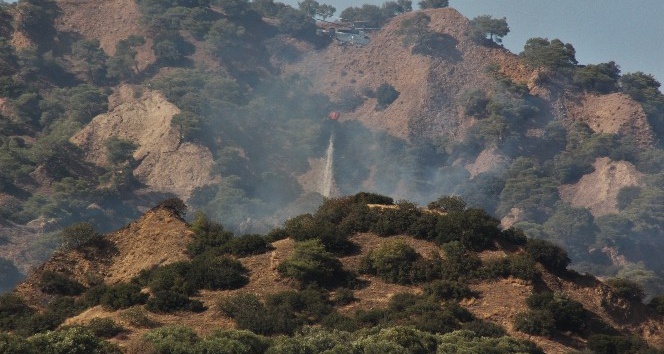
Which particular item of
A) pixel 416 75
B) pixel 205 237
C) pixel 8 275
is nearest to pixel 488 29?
pixel 416 75

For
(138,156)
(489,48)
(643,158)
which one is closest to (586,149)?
(643,158)

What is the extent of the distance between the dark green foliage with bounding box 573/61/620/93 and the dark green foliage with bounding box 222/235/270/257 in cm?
11798

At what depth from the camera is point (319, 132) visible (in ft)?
584

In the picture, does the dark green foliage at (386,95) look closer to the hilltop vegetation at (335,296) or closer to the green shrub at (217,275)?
the hilltop vegetation at (335,296)

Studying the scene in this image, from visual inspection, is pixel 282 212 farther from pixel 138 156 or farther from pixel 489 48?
pixel 489 48

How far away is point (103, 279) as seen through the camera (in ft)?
218

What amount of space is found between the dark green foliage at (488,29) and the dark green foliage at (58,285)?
438ft

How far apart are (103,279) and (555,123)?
11522 centimetres

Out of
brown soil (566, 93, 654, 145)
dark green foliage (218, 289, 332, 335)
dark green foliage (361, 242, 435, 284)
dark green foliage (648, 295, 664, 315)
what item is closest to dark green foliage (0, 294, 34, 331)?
dark green foliage (218, 289, 332, 335)

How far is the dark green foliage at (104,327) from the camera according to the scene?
54.6 meters

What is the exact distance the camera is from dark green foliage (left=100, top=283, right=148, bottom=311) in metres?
59.9

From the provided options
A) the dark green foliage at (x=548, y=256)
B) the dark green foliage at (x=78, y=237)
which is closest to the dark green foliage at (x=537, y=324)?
the dark green foliage at (x=548, y=256)

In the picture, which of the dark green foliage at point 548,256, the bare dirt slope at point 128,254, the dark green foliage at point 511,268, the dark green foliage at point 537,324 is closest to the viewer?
the dark green foliage at point 537,324

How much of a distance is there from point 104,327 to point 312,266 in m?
11.0
